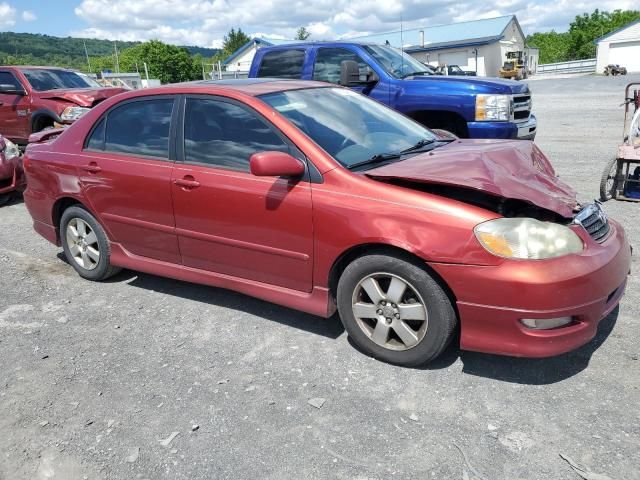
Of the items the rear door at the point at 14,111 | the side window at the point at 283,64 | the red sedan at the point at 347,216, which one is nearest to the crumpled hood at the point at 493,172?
the red sedan at the point at 347,216

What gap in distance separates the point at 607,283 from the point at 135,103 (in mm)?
3477

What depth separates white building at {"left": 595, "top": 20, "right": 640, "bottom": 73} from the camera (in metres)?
54.2

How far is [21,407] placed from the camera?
3.11 m

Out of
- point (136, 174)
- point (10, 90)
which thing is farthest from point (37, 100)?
point (136, 174)

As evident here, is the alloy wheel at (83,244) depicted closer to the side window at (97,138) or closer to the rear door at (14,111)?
the side window at (97,138)

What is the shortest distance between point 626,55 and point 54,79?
5774 cm

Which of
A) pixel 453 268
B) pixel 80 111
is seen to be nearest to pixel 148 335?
pixel 453 268

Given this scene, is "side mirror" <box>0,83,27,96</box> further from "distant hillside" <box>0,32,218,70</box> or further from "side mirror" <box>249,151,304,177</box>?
"distant hillside" <box>0,32,218,70</box>

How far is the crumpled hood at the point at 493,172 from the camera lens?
9.90 ft

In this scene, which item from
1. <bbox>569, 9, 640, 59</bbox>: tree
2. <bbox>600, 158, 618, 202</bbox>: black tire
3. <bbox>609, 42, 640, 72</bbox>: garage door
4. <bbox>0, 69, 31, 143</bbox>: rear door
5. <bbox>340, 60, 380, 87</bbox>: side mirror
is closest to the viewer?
<bbox>600, 158, 618, 202</bbox>: black tire

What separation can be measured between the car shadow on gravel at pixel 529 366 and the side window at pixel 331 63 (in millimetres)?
5193

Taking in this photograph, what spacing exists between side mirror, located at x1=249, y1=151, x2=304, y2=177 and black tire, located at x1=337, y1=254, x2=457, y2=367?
25.8 inches

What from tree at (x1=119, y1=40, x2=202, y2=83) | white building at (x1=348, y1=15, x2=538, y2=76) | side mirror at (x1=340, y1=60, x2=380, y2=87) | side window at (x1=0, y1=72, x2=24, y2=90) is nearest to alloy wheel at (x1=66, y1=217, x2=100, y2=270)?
side mirror at (x1=340, y1=60, x2=380, y2=87)

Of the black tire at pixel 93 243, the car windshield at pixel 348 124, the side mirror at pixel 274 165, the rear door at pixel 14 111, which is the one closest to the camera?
the side mirror at pixel 274 165
